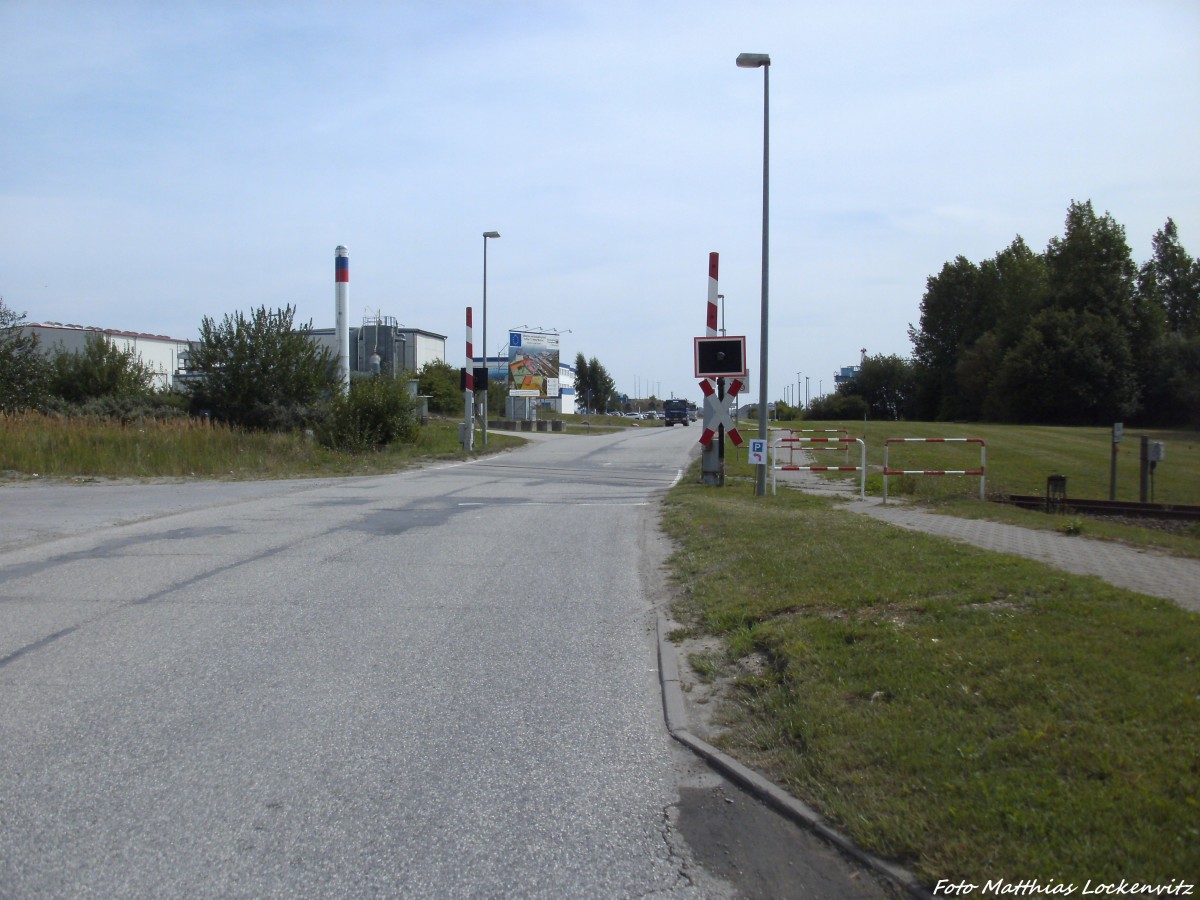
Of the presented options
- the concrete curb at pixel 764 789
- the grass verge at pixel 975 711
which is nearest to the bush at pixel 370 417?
the grass verge at pixel 975 711

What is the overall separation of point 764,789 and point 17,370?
3950cm

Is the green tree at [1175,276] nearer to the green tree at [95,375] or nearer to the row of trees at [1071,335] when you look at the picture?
the row of trees at [1071,335]

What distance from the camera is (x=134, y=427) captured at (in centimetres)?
2833

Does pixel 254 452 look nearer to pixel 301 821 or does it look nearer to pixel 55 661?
pixel 55 661

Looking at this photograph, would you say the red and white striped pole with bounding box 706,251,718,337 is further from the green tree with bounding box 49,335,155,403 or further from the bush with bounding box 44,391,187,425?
the green tree with bounding box 49,335,155,403

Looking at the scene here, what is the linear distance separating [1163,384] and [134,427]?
220ft

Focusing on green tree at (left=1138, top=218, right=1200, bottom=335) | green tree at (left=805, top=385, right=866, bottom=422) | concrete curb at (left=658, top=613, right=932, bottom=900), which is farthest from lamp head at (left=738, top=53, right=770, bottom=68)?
green tree at (left=1138, top=218, right=1200, bottom=335)

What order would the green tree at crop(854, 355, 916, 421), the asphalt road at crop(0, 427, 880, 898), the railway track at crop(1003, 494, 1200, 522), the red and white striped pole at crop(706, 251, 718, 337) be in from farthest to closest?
the green tree at crop(854, 355, 916, 421), the red and white striped pole at crop(706, 251, 718, 337), the railway track at crop(1003, 494, 1200, 522), the asphalt road at crop(0, 427, 880, 898)

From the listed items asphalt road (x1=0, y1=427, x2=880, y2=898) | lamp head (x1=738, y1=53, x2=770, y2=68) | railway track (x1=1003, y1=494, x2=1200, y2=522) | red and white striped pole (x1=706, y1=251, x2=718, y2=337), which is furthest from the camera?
red and white striped pole (x1=706, y1=251, x2=718, y2=337)

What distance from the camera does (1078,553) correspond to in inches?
381

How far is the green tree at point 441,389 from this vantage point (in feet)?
250

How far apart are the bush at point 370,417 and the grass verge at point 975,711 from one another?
24158 millimetres

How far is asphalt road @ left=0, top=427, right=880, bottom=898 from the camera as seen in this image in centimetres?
375

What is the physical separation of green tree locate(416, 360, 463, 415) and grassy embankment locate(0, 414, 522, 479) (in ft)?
152
